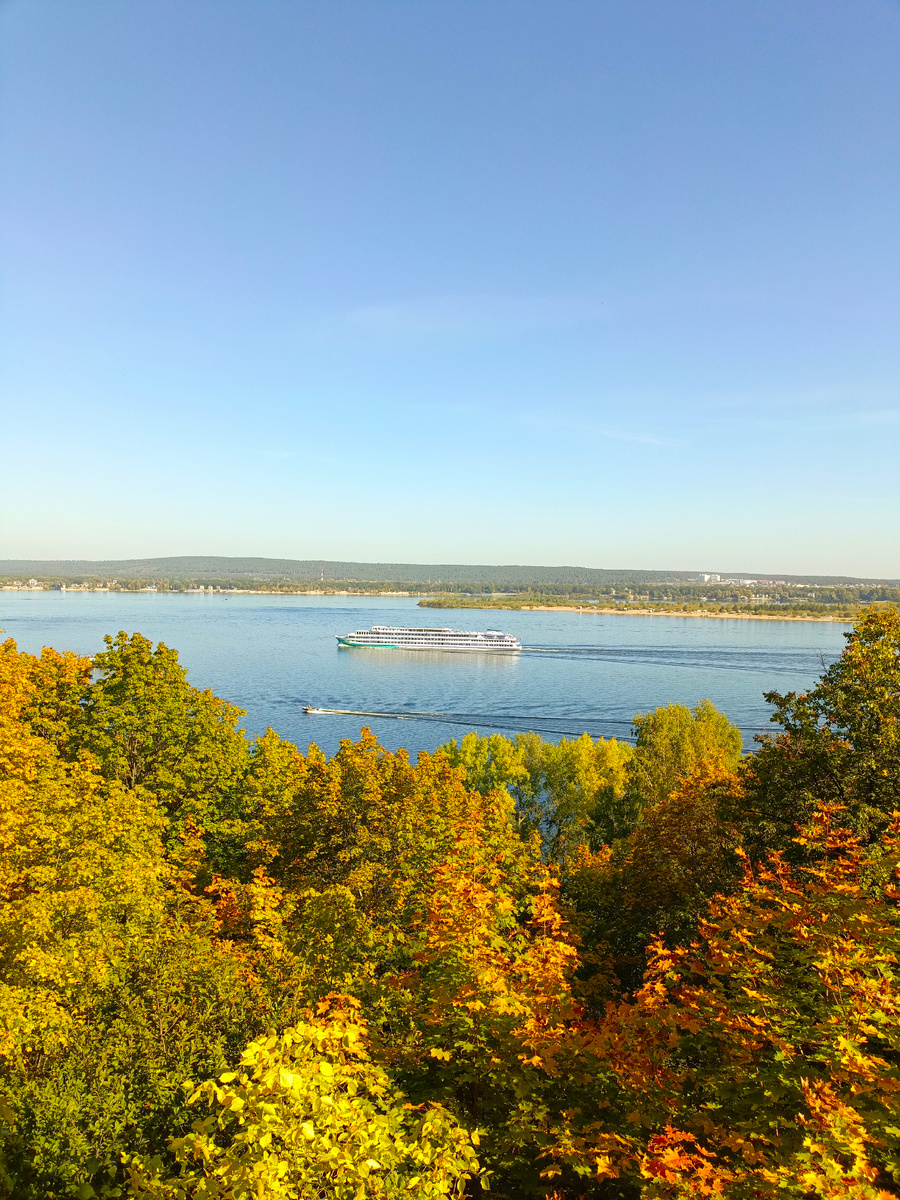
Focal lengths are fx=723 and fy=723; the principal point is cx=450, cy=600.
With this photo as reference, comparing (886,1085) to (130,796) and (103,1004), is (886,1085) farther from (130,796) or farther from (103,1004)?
(130,796)

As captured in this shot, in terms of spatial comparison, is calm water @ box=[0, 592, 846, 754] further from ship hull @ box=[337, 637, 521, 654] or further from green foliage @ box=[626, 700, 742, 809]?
green foliage @ box=[626, 700, 742, 809]

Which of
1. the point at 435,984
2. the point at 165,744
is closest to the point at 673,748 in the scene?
the point at 165,744

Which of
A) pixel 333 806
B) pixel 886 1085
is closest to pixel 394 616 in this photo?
pixel 333 806

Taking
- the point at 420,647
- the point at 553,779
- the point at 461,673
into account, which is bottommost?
the point at 461,673

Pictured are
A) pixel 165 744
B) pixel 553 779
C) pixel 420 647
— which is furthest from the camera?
pixel 420 647

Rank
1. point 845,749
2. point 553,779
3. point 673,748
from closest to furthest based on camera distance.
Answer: point 845,749 < point 673,748 < point 553,779

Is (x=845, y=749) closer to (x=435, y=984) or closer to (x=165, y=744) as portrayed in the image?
(x=435, y=984)

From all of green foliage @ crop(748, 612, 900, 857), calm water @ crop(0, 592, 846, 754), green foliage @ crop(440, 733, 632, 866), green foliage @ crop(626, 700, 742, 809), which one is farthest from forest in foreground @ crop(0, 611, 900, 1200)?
calm water @ crop(0, 592, 846, 754)
